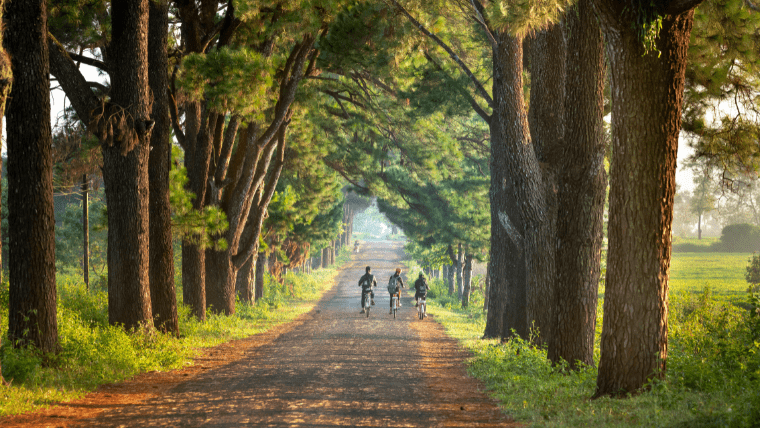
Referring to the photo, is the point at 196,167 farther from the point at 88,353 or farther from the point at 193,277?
the point at 88,353

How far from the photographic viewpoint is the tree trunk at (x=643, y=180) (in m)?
6.62

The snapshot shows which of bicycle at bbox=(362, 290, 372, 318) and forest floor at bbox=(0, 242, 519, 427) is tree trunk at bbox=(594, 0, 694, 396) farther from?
bicycle at bbox=(362, 290, 372, 318)

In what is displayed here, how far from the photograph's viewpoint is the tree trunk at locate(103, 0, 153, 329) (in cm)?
1070

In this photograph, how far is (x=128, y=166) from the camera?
10781 mm

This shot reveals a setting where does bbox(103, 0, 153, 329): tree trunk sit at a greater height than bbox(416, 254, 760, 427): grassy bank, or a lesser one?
greater

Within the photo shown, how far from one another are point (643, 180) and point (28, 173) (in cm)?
801

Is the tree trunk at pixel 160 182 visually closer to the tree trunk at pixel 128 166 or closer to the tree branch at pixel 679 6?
the tree trunk at pixel 128 166

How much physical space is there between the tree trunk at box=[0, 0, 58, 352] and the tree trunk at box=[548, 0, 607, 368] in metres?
7.65

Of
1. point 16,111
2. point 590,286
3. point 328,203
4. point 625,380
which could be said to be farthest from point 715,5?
point 328,203

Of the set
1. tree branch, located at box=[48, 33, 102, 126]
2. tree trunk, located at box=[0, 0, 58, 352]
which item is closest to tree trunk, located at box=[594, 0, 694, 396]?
tree trunk, located at box=[0, 0, 58, 352]

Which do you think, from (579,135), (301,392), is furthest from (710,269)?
(301,392)

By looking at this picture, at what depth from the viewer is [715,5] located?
372 inches

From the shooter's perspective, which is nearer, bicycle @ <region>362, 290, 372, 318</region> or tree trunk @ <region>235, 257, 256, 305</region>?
bicycle @ <region>362, 290, 372, 318</region>

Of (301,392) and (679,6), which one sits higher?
(679,6)
